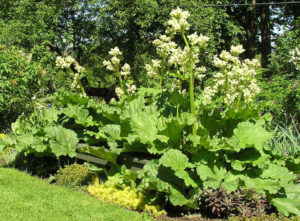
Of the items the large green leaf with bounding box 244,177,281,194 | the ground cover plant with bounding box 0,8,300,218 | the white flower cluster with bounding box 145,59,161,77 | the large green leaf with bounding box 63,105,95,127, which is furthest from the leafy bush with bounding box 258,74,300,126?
the large green leaf with bounding box 63,105,95,127

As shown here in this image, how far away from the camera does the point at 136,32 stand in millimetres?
13047

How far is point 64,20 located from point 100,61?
2.16 m

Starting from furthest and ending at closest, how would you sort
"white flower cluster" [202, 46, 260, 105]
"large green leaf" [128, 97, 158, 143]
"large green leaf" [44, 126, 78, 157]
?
"large green leaf" [44, 126, 78, 157] < "large green leaf" [128, 97, 158, 143] < "white flower cluster" [202, 46, 260, 105]

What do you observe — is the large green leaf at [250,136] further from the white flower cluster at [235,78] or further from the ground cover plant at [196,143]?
the white flower cluster at [235,78]

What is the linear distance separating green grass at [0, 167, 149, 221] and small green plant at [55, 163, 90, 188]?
0.18 meters

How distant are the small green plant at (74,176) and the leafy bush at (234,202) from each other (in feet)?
Answer: 5.69

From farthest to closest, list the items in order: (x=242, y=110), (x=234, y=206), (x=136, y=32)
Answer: (x=136, y=32) < (x=242, y=110) < (x=234, y=206)

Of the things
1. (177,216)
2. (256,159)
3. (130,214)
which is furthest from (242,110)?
(130,214)

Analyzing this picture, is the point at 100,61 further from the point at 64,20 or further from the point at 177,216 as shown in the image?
the point at 177,216

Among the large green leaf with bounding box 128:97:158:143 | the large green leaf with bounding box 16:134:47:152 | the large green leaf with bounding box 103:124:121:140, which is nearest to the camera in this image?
the large green leaf with bounding box 128:97:158:143

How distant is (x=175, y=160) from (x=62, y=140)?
1949 millimetres

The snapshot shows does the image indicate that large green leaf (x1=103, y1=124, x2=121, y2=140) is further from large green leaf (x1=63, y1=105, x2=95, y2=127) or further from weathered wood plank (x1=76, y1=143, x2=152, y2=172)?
→ large green leaf (x1=63, y1=105, x2=95, y2=127)

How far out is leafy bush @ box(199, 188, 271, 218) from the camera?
3537 mm

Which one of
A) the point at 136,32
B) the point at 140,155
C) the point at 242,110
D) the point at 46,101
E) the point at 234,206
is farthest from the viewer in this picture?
the point at 136,32
